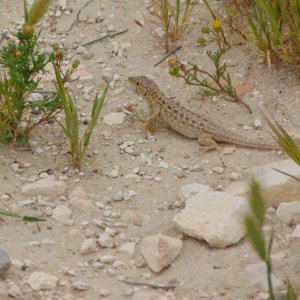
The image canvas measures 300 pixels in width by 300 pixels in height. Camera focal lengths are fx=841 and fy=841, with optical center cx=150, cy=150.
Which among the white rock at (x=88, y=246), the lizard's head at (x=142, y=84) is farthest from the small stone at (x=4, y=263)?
the lizard's head at (x=142, y=84)

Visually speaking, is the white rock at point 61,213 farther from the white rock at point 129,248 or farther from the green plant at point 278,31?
the green plant at point 278,31

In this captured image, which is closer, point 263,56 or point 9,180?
point 9,180

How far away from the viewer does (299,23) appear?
250 inches

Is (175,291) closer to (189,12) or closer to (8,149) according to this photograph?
(8,149)

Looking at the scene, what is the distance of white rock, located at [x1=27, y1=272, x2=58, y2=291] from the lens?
15.2 ft

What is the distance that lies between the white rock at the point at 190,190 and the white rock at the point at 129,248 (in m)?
0.57

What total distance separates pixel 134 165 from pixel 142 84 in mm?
944

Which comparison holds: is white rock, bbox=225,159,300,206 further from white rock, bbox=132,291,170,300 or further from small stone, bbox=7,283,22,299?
small stone, bbox=7,283,22,299

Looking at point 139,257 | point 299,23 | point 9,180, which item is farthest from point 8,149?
point 299,23

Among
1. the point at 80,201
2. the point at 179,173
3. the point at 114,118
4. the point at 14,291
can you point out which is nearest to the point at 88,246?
the point at 80,201

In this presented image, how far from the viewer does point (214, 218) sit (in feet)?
16.6

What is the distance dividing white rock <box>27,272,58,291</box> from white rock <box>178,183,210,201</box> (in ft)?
3.76

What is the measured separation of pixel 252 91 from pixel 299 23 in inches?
26.4

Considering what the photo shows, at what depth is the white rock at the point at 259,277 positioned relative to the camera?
4633mm
